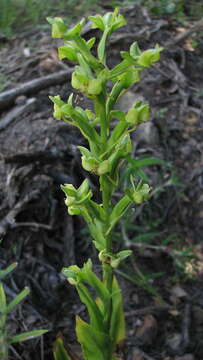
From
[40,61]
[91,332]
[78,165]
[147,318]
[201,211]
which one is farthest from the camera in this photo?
[40,61]

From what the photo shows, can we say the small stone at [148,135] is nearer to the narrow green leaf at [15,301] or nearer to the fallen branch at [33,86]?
the fallen branch at [33,86]

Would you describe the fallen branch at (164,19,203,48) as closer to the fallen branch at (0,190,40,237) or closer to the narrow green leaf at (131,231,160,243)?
the narrow green leaf at (131,231,160,243)

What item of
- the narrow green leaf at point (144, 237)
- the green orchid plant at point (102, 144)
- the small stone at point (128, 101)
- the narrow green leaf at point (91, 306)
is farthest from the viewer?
the small stone at point (128, 101)

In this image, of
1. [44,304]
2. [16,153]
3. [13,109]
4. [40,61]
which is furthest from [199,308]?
[40,61]

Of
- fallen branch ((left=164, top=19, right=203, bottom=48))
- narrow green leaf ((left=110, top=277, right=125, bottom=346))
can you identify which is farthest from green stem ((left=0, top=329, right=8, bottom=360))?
fallen branch ((left=164, top=19, right=203, bottom=48))

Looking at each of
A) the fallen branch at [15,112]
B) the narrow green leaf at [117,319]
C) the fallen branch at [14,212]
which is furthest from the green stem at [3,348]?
the fallen branch at [15,112]

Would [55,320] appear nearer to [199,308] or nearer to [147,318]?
[147,318]
